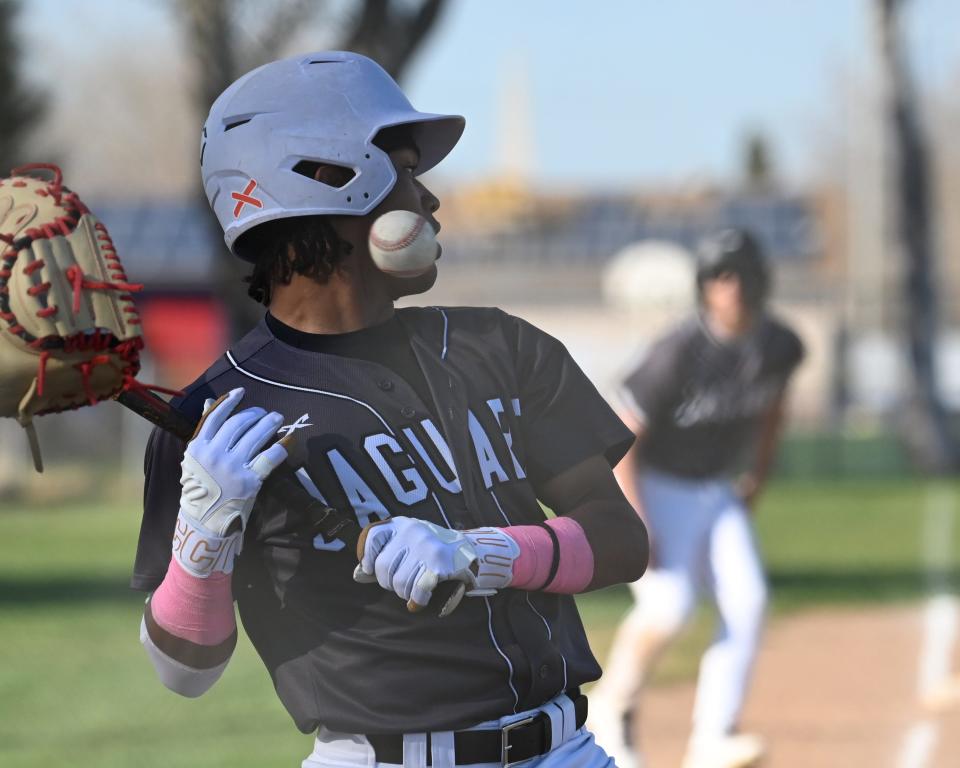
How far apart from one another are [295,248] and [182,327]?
123 ft

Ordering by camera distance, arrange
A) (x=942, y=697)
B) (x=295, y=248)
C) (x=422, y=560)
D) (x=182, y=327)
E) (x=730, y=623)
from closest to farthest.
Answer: (x=422, y=560) < (x=295, y=248) < (x=730, y=623) < (x=942, y=697) < (x=182, y=327)

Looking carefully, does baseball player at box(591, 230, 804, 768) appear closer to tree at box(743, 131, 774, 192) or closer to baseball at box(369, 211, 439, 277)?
baseball at box(369, 211, 439, 277)

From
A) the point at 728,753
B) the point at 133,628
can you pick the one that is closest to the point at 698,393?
the point at 728,753

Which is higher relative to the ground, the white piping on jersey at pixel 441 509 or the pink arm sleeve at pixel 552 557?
the white piping on jersey at pixel 441 509

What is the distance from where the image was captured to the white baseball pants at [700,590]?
6.75 m

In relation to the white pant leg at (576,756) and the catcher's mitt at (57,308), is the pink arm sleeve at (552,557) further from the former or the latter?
the catcher's mitt at (57,308)

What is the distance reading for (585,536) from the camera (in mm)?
2992

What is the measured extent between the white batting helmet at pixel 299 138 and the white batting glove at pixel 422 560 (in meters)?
0.58

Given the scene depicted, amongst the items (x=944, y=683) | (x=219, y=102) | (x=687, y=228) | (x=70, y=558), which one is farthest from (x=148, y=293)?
(x=219, y=102)

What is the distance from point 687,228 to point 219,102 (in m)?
51.6

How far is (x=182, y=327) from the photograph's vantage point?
3984 centimetres

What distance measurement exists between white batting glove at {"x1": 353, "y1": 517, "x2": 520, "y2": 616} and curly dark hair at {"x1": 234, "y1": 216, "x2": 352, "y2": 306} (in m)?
0.50

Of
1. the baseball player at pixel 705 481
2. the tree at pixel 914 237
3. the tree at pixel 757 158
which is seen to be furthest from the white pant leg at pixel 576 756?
the tree at pixel 757 158

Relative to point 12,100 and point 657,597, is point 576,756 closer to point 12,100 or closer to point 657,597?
point 657,597
